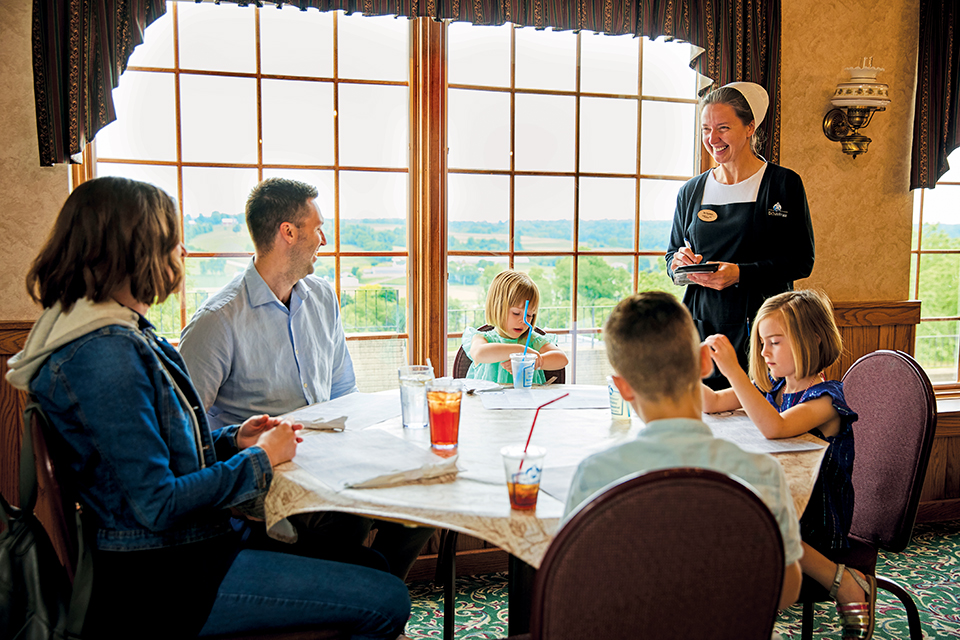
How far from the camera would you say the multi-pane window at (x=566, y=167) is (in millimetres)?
3164

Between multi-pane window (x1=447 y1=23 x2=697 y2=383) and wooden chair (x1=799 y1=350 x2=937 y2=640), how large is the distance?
1500 millimetres

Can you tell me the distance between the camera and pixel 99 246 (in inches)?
52.6

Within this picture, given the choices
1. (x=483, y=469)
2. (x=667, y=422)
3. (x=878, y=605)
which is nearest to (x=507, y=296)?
(x=483, y=469)

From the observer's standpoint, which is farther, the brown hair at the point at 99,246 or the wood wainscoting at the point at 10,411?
the wood wainscoting at the point at 10,411

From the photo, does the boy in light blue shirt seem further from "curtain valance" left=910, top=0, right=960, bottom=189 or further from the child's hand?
"curtain valance" left=910, top=0, right=960, bottom=189

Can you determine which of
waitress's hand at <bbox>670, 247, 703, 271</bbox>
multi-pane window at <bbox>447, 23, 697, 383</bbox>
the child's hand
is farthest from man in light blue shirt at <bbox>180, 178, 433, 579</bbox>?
waitress's hand at <bbox>670, 247, 703, 271</bbox>

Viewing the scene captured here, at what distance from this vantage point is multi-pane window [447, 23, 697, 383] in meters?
3.16

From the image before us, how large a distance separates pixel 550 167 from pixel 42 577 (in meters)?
2.58

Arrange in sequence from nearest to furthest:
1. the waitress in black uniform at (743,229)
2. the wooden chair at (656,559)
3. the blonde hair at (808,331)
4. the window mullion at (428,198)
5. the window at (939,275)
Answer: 1. the wooden chair at (656,559)
2. the blonde hair at (808,331)
3. the waitress in black uniform at (743,229)
4. the window mullion at (428,198)
5. the window at (939,275)

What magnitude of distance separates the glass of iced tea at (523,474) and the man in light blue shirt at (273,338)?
30.3 inches

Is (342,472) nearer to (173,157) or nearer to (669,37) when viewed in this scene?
(173,157)

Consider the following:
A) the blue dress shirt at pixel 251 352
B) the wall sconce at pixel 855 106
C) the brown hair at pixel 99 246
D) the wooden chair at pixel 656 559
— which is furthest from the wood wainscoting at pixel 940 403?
the wooden chair at pixel 656 559

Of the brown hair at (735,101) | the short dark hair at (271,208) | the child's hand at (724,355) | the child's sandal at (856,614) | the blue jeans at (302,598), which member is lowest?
the child's sandal at (856,614)

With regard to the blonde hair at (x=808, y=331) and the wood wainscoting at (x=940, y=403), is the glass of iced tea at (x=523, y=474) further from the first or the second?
the wood wainscoting at (x=940, y=403)
